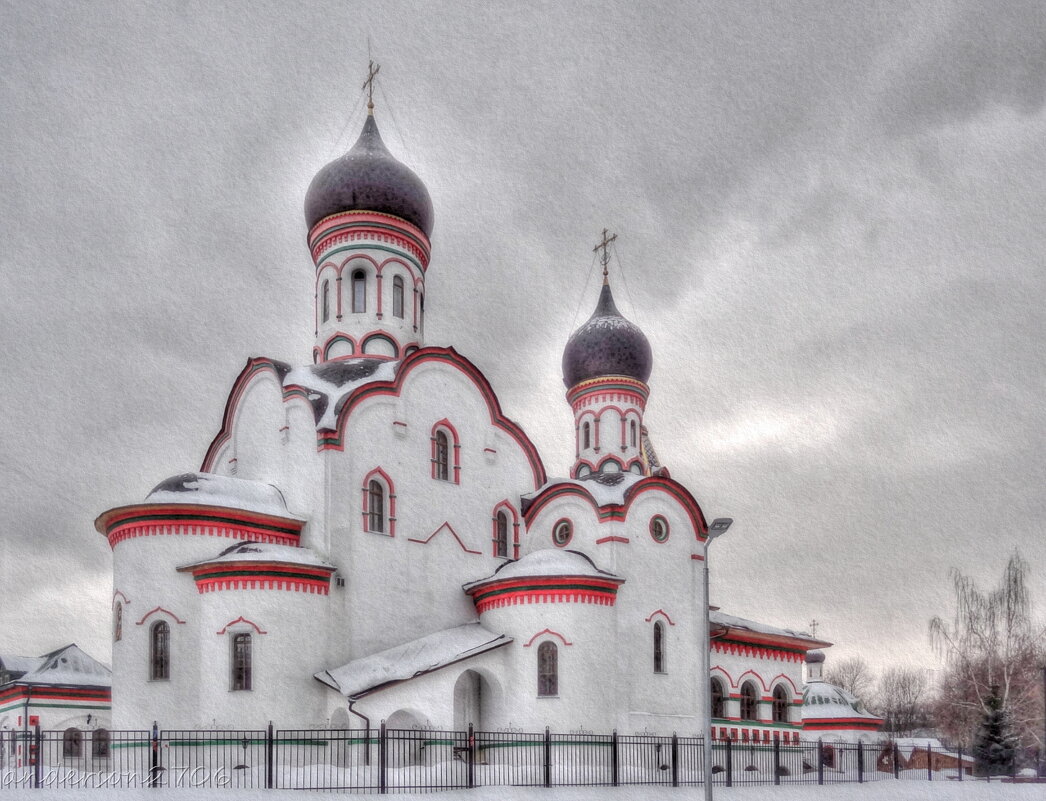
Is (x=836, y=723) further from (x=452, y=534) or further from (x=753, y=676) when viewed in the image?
(x=452, y=534)

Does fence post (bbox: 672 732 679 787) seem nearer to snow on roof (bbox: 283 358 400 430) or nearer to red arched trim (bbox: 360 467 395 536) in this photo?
red arched trim (bbox: 360 467 395 536)

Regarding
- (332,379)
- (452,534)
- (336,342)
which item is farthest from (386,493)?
(336,342)

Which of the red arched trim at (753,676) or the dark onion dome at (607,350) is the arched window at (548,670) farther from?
the dark onion dome at (607,350)

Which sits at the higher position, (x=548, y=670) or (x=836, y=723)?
(x=548, y=670)

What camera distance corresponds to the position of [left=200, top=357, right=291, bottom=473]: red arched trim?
23062 mm

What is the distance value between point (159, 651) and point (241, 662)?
65.5 inches

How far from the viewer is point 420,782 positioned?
1630 cm

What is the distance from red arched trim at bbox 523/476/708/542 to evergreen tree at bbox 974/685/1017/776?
8.59 m

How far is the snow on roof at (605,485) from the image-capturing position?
23.6 meters

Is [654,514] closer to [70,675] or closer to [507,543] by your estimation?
[507,543]

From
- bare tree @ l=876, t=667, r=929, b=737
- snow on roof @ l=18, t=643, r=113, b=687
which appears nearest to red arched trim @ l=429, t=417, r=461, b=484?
snow on roof @ l=18, t=643, r=113, b=687

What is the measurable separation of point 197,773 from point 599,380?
1477 centimetres

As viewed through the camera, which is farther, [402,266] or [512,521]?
[402,266]

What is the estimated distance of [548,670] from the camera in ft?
68.5
